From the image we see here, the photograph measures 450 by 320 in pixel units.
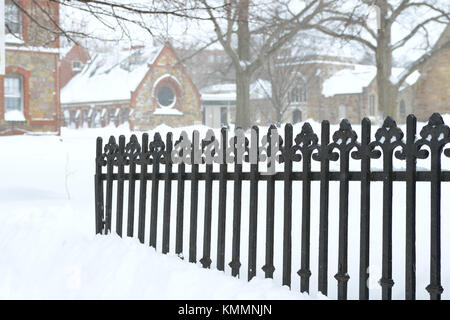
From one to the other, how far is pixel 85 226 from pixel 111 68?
3956 cm

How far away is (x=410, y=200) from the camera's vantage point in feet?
14.5

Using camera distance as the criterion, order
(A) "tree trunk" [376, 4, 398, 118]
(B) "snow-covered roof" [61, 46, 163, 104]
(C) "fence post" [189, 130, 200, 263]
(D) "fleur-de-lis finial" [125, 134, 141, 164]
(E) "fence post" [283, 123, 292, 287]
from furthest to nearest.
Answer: (B) "snow-covered roof" [61, 46, 163, 104] < (A) "tree trunk" [376, 4, 398, 118] < (D) "fleur-de-lis finial" [125, 134, 141, 164] < (C) "fence post" [189, 130, 200, 263] < (E) "fence post" [283, 123, 292, 287]

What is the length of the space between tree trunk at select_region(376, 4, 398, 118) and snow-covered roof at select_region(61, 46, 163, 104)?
2244cm

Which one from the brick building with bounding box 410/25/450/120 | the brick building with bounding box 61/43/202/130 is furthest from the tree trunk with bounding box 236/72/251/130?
the brick building with bounding box 61/43/202/130

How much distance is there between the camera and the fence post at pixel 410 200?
14.4ft

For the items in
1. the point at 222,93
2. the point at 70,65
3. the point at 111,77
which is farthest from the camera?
the point at 222,93

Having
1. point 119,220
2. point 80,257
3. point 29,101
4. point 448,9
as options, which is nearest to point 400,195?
point 119,220

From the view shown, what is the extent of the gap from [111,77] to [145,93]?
4991mm

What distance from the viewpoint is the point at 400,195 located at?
10219 mm

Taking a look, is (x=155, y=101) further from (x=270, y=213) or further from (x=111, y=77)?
(x=270, y=213)

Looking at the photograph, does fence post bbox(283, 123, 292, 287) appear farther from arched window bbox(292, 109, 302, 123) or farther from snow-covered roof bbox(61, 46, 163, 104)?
arched window bbox(292, 109, 302, 123)

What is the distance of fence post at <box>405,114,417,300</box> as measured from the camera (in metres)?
4.39

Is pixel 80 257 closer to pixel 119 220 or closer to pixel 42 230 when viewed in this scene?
pixel 119 220

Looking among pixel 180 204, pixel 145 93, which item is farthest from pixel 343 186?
pixel 145 93
